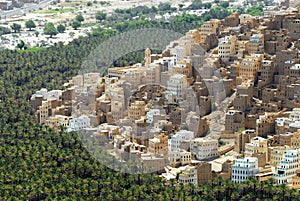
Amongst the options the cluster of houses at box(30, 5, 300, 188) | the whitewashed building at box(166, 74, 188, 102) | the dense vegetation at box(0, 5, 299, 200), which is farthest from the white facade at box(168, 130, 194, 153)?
the whitewashed building at box(166, 74, 188, 102)

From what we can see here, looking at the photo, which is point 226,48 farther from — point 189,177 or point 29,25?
point 29,25

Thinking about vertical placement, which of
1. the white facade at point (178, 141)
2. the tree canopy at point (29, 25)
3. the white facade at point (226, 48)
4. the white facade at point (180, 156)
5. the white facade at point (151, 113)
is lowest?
the tree canopy at point (29, 25)

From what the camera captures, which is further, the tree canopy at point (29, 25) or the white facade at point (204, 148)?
the tree canopy at point (29, 25)

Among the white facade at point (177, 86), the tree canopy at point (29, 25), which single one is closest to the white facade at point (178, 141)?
the white facade at point (177, 86)

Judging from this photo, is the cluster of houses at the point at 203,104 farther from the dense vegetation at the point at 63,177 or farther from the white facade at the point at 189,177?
the dense vegetation at the point at 63,177

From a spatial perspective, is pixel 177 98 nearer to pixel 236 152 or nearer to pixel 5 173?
pixel 236 152

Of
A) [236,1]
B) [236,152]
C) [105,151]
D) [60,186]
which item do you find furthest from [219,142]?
[236,1]
